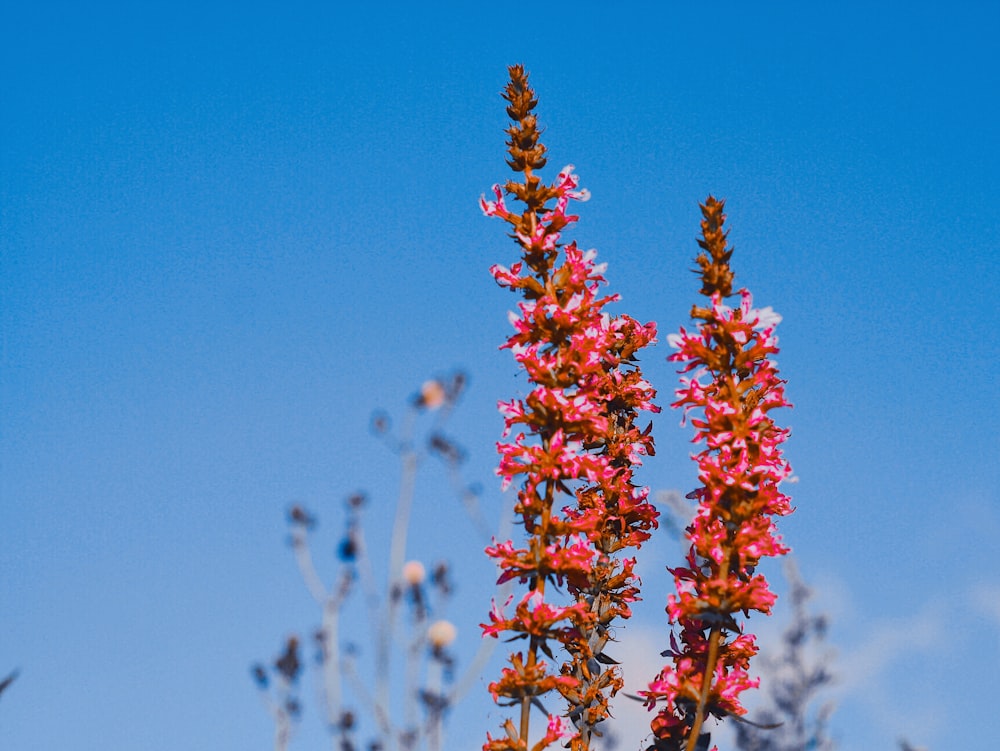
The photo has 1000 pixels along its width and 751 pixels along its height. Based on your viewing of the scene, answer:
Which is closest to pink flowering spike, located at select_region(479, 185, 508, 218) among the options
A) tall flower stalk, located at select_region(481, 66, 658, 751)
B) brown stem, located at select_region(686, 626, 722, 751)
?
tall flower stalk, located at select_region(481, 66, 658, 751)

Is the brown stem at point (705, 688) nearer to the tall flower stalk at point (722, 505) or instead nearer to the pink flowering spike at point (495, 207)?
the tall flower stalk at point (722, 505)

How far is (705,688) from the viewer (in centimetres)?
629

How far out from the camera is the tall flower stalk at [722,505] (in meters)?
6.54

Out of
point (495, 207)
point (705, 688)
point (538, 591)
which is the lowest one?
point (705, 688)

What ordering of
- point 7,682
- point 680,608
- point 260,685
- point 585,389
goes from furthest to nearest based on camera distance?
point 260,685 < point 585,389 < point 680,608 < point 7,682

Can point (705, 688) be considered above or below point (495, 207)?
below

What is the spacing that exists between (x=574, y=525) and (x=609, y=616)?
714 millimetres

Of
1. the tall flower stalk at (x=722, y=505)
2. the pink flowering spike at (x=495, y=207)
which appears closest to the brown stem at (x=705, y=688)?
the tall flower stalk at (x=722, y=505)

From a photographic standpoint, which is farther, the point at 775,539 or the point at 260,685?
the point at 260,685

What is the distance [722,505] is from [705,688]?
106cm

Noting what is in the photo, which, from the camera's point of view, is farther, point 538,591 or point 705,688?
point 538,591

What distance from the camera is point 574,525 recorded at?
22.8 feet

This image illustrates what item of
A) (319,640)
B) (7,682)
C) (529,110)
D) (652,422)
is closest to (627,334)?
(652,422)

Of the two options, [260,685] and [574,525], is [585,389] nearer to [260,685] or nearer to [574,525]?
[574,525]
